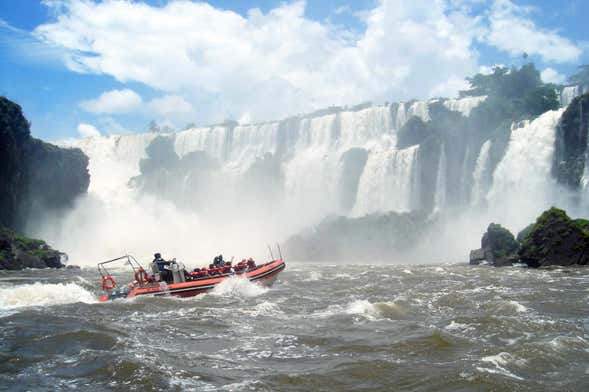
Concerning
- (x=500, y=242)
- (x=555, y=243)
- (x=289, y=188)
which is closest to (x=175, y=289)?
(x=555, y=243)

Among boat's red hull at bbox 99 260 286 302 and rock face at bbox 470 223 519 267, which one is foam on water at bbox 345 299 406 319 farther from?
rock face at bbox 470 223 519 267

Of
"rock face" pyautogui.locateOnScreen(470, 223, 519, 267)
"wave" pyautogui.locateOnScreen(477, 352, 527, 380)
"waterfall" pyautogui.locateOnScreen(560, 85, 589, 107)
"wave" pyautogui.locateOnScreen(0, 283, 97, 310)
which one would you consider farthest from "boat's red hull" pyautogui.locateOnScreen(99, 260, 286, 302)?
"waterfall" pyautogui.locateOnScreen(560, 85, 589, 107)

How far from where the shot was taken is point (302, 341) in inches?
453

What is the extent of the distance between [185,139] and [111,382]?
2740 inches

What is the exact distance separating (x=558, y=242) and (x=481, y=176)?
58.8 feet

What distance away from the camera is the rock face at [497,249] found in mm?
31562

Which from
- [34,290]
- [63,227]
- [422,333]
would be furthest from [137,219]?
[422,333]

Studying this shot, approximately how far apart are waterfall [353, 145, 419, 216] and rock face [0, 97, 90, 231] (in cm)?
3073

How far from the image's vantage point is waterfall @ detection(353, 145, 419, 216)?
49.6 m

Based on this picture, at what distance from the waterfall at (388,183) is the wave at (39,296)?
3523 cm

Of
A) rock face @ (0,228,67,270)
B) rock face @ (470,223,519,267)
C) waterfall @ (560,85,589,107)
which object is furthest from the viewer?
waterfall @ (560,85,589,107)

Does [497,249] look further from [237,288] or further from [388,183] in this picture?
[388,183]

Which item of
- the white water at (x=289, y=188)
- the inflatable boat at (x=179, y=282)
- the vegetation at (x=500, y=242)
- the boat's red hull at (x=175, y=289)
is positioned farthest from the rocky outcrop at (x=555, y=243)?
the boat's red hull at (x=175, y=289)

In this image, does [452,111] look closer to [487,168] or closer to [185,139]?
[487,168]
